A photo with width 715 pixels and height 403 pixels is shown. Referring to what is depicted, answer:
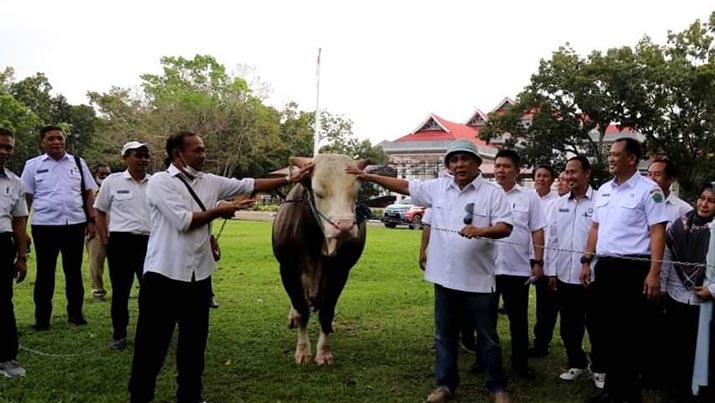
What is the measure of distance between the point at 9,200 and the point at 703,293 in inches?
206

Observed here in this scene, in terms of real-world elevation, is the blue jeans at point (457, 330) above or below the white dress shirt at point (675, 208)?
below

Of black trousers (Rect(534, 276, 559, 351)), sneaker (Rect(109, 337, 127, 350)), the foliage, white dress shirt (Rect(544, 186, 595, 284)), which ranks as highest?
the foliage

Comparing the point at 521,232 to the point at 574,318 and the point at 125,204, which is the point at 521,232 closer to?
A: the point at 574,318

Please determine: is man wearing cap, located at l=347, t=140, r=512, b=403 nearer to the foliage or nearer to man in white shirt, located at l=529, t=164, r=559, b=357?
man in white shirt, located at l=529, t=164, r=559, b=357

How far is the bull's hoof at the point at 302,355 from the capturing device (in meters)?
5.63

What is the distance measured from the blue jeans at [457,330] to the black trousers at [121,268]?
9.72 ft

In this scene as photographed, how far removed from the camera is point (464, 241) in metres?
4.43

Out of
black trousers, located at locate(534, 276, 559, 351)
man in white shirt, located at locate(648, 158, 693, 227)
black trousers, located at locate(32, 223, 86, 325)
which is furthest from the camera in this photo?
black trousers, located at locate(32, 223, 86, 325)

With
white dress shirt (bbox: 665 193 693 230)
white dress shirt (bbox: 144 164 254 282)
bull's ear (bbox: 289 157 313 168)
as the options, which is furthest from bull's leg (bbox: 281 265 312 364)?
white dress shirt (bbox: 665 193 693 230)

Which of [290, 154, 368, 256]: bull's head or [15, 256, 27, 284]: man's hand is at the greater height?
[290, 154, 368, 256]: bull's head

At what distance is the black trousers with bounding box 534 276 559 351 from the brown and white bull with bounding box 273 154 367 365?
1765 mm

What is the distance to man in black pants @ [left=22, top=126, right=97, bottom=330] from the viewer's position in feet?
21.3

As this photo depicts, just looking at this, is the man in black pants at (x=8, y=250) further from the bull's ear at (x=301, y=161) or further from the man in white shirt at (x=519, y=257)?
the man in white shirt at (x=519, y=257)

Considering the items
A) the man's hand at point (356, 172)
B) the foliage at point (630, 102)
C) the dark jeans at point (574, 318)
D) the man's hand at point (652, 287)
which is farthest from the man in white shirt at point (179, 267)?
the foliage at point (630, 102)
